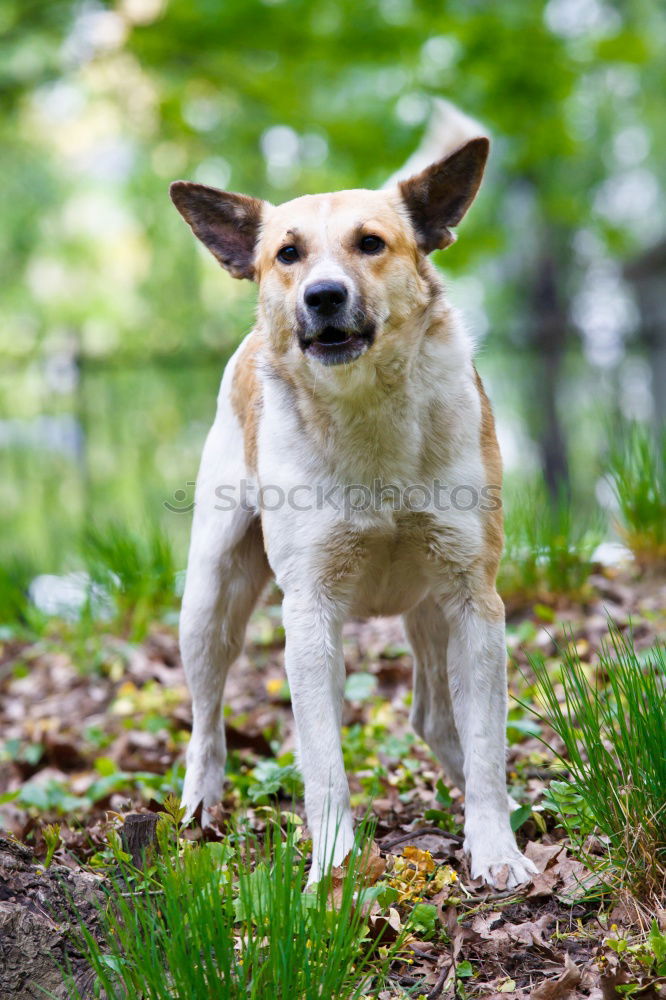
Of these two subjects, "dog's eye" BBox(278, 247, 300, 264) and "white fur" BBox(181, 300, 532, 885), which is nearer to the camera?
"white fur" BBox(181, 300, 532, 885)

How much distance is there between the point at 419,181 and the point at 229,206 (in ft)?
2.25

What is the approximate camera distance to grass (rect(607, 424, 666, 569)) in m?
5.08

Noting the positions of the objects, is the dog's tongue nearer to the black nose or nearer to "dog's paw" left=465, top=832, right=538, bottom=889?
the black nose

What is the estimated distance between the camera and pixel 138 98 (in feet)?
36.9

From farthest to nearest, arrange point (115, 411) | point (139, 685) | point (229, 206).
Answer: point (115, 411), point (139, 685), point (229, 206)

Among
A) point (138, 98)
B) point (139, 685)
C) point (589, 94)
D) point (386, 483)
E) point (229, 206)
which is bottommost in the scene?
point (139, 685)

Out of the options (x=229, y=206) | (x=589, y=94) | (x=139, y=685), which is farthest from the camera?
(x=589, y=94)

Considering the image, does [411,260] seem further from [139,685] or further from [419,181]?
[139,685]

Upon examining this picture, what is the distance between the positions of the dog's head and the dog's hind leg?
1078 millimetres

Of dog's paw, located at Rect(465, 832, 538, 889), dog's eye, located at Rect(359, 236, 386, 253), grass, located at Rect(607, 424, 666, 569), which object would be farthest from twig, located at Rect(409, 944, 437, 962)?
grass, located at Rect(607, 424, 666, 569)

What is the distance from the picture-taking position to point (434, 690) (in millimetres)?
3572

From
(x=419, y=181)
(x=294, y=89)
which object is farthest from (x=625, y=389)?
(x=419, y=181)

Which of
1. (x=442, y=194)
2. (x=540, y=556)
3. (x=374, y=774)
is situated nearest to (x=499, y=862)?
(x=374, y=774)

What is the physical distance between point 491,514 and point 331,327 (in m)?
0.75
